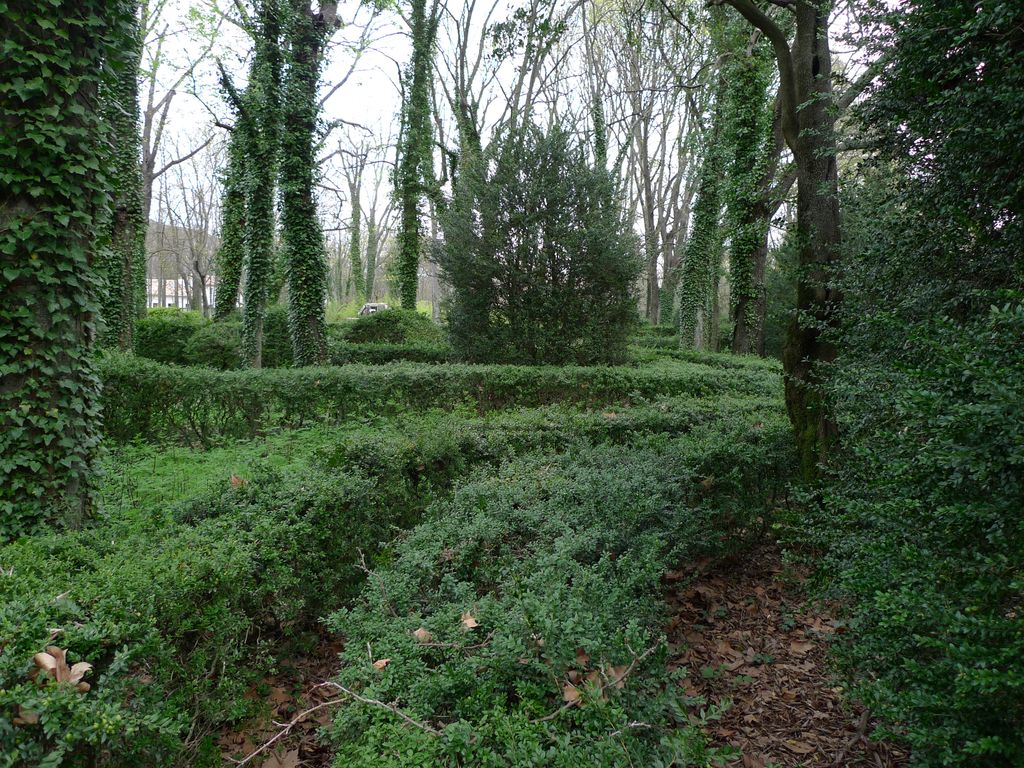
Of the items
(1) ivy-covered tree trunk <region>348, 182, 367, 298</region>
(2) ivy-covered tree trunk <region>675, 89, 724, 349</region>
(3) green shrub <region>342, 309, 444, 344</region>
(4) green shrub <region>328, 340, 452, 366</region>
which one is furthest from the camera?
(1) ivy-covered tree trunk <region>348, 182, 367, 298</region>

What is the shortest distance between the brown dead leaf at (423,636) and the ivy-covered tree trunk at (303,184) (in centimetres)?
1069

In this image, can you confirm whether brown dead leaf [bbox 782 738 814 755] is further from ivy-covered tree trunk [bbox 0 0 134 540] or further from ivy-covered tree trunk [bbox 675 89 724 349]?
ivy-covered tree trunk [bbox 675 89 724 349]

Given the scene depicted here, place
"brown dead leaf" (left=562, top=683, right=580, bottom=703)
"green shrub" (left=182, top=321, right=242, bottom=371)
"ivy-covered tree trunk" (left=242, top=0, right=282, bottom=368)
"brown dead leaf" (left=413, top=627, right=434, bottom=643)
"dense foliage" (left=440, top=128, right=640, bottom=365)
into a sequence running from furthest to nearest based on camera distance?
"green shrub" (left=182, top=321, right=242, bottom=371)
"dense foliage" (left=440, top=128, right=640, bottom=365)
"ivy-covered tree trunk" (left=242, top=0, right=282, bottom=368)
"brown dead leaf" (left=413, top=627, right=434, bottom=643)
"brown dead leaf" (left=562, top=683, right=580, bottom=703)

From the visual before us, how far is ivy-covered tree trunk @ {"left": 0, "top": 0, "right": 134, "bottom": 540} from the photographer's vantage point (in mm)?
3402

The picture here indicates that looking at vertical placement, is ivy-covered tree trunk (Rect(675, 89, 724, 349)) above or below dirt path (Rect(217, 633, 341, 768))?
above

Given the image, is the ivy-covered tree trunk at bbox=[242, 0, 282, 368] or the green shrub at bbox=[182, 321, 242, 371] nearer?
the ivy-covered tree trunk at bbox=[242, 0, 282, 368]

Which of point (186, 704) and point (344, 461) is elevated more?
point (344, 461)

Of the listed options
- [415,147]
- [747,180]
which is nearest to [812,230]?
[747,180]

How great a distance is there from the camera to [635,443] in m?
4.91

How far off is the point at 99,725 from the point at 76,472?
8.62ft

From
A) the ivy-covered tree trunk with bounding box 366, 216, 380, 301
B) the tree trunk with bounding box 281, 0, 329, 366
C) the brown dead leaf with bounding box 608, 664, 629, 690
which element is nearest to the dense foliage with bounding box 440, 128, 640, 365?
the tree trunk with bounding box 281, 0, 329, 366

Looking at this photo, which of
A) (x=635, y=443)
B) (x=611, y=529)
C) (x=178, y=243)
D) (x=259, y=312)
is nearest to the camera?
(x=611, y=529)

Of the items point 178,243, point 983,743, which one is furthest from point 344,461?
point 178,243

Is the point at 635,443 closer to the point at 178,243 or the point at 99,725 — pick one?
the point at 99,725
